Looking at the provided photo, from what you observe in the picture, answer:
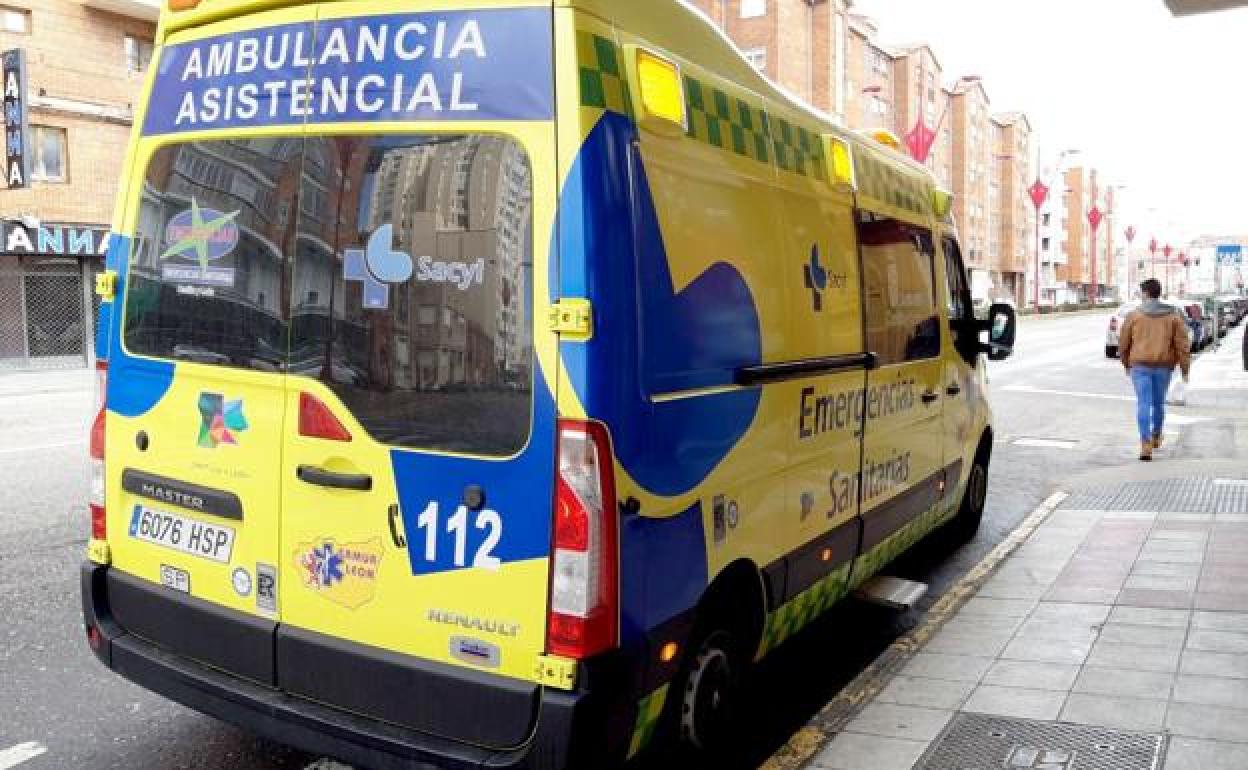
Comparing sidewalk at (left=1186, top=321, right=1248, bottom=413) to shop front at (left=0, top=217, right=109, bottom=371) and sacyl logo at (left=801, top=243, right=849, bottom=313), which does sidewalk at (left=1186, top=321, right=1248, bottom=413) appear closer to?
sacyl logo at (left=801, top=243, right=849, bottom=313)

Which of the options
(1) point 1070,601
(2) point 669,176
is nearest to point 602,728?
(2) point 669,176

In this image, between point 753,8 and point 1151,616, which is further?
point 753,8

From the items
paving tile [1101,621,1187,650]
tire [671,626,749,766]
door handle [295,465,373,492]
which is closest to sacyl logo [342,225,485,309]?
door handle [295,465,373,492]

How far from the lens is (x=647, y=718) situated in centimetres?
314

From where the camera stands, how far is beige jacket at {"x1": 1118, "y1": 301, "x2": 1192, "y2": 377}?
10.3 metres

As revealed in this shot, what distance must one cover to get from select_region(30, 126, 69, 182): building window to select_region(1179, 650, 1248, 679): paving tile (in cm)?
2506

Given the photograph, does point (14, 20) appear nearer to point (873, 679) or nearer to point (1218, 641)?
point (873, 679)

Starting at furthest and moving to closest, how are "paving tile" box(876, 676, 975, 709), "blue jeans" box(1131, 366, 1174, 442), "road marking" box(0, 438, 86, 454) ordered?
"blue jeans" box(1131, 366, 1174, 442) → "road marking" box(0, 438, 86, 454) → "paving tile" box(876, 676, 975, 709)

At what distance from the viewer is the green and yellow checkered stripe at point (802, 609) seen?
3.98 m

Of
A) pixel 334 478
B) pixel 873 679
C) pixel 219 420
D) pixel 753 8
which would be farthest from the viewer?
pixel 753 8

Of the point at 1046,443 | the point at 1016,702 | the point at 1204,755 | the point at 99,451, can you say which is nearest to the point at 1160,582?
the point at 1016,702

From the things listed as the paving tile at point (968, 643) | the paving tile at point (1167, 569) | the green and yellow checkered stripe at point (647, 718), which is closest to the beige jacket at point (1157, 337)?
the paving tile at point (1167, 569)

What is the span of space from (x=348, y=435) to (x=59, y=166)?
25.0 metres

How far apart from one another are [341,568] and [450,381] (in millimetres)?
669
